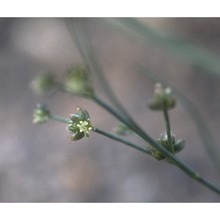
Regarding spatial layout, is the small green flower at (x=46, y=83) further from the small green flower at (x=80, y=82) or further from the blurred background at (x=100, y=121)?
the blurred background at (x=100, y=121)

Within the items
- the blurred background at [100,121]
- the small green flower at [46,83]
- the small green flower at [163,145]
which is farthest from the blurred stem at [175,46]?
the blurred background at [100,121]

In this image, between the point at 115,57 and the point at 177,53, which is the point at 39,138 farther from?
the point at 177,53

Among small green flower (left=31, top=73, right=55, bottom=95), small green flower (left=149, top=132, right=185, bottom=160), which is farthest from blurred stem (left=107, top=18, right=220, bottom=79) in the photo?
small green flower (left=149, top=132, right=185, bottom=160)

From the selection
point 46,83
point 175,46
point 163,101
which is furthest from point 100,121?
point 163,101

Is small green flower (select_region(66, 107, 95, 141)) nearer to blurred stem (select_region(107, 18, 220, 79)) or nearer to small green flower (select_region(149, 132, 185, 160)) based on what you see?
small green flower (select_region(149, 132, 185, 160))
